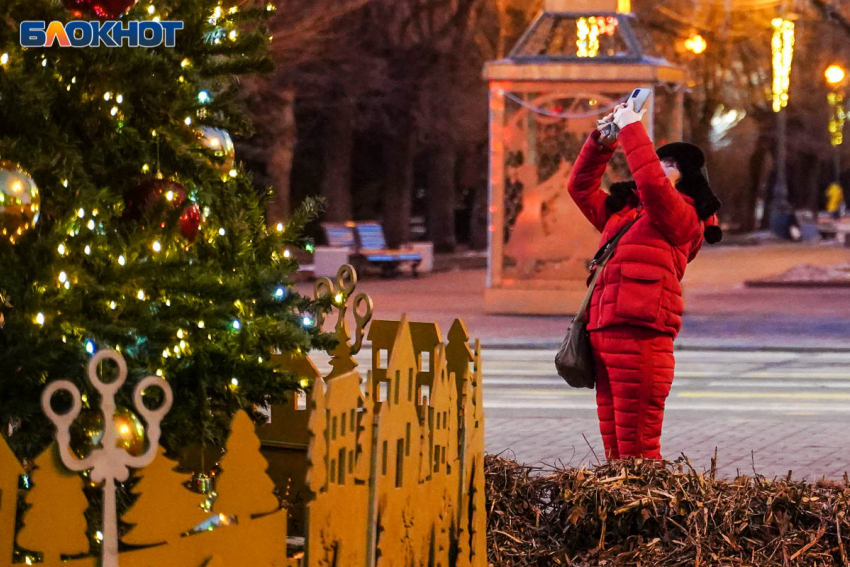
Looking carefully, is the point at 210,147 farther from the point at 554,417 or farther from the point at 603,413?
the point at 554,417

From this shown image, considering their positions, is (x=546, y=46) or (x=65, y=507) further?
(x=546, y=46)

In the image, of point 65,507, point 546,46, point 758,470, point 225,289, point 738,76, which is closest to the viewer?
point 65,507

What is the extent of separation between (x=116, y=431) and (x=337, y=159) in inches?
1189

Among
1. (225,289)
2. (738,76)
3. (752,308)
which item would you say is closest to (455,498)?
(225,289)

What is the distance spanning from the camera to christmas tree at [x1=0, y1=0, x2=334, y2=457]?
3637 mm

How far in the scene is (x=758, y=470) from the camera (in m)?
7.79

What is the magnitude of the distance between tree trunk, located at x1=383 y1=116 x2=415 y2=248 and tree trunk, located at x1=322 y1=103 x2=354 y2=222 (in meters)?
1.81

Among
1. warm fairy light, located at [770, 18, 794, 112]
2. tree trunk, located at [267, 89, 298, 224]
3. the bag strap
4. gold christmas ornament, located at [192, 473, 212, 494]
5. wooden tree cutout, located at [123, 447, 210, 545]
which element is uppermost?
warm fairy light, located at [770, 18, 794, 112]

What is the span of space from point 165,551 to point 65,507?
24cm

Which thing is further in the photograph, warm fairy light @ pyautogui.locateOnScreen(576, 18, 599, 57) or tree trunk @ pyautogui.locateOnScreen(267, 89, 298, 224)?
tree trunk @ pyautogui.locateOnScreen(267, 89, 298, 224)

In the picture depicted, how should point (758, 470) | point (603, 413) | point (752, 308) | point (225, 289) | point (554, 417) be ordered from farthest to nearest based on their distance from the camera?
point (752, 308)
point (554, 417)
point (758, 470)
point (603, 413)
point (225, 289)

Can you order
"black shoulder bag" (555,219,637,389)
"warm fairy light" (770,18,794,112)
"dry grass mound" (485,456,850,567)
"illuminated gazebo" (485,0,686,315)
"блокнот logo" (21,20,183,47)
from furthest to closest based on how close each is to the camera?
1. "warm fairy light" (770,18,794,112)
2. "illuminated gazebo" (485,0,686,315)
3. "black shoulder bag" (555,219,637,389)
4. "dry grass mound" (485,456,850,567)
5. "блокнот logo" (21,20,183,47)

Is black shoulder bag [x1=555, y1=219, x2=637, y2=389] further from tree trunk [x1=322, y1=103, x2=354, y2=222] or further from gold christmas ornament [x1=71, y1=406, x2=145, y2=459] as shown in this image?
tree trunk [x1=322, y1=103, x2=354, y2=222]

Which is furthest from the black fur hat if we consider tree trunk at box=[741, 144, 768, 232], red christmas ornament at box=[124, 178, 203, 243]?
tree trunk at box=[741, 144, 768, 232]
